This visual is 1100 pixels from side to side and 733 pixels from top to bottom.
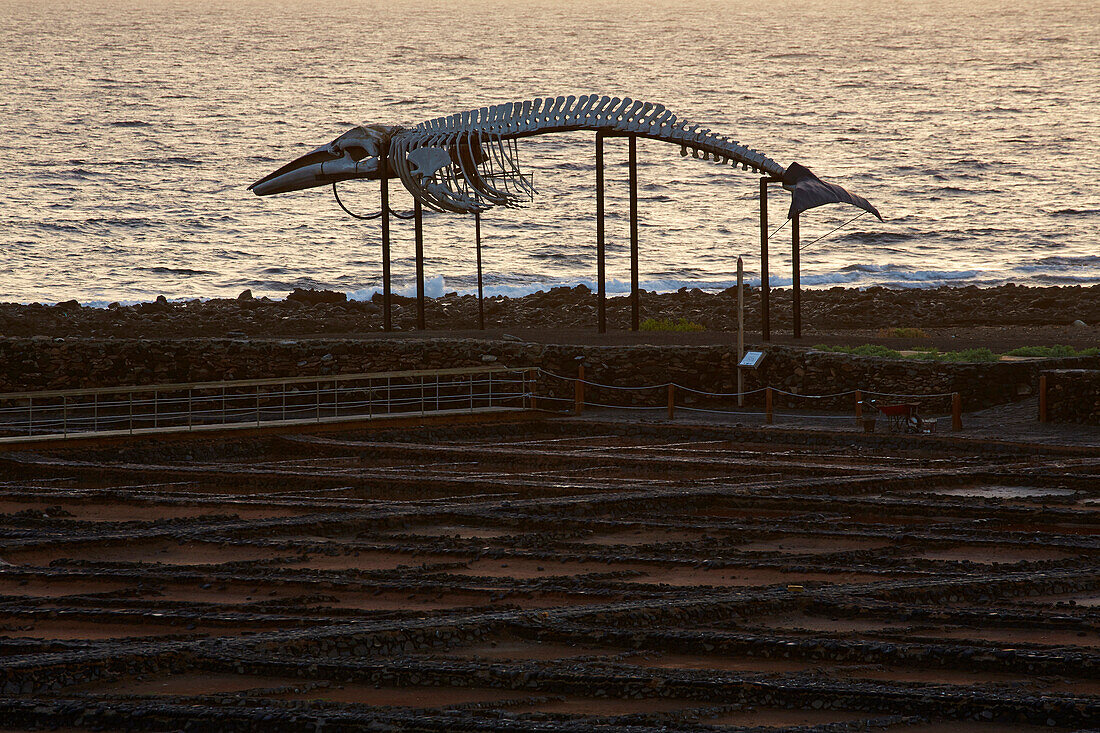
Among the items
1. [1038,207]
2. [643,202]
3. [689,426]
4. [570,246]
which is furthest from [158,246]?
[689,426]

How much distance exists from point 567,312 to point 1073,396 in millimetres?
21974

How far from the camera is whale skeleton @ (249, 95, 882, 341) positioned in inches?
1013

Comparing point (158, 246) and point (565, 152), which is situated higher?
point (565, 152)

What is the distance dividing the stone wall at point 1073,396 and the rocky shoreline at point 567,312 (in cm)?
1365

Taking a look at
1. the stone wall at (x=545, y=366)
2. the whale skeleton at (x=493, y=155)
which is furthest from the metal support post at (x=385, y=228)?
the stone wall at (x=545, y=366)

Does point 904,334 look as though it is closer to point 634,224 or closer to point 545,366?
point 634,224

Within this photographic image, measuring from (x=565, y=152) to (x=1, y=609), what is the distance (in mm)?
78461

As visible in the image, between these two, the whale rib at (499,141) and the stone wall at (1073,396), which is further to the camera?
the whale rib at (499,141)

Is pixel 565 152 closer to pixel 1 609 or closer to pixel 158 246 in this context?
pixel 158 246

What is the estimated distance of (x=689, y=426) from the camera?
19656mm

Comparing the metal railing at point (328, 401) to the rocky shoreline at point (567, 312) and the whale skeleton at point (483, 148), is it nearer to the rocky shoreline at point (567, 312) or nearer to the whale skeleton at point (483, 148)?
the whale skeleton at point (483, 148)

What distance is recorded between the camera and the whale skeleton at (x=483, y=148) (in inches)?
1033

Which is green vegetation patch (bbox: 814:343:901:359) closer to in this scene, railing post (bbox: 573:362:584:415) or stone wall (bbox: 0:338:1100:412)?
stone wall (bbox: 0:338:1100:412)

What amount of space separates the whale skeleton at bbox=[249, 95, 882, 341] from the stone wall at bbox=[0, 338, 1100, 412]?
296 centimetres
